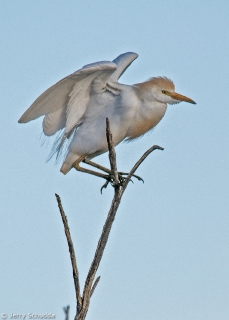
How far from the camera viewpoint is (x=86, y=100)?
7492mm

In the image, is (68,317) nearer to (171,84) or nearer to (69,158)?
(69,158)

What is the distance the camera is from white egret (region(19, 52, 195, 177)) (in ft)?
23.7

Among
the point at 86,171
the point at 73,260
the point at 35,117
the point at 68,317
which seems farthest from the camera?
the point at 86,171

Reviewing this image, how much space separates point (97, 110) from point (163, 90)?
80 cm

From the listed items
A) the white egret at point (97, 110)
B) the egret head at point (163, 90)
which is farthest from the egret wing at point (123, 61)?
the egret head at point (163, 90)

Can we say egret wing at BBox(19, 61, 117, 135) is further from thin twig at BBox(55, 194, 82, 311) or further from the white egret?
thin twig at BBox(55, 194, 82, 311)

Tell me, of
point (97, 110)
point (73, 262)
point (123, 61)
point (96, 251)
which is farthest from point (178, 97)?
point (73, 262)

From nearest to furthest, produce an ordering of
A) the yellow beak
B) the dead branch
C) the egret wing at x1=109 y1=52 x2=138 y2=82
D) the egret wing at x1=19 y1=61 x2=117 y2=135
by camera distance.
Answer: the dead branch, the egret wing at x1=19 y1=61 x2=117 y2=135, the yellow beak, the egret wing at x1=109 y1=52 x2=138 y2=82

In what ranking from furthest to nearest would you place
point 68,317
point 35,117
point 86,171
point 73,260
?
point 86,171
point 35,117
point 73,260
point 68,317

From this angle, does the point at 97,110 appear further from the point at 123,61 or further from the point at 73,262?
the point at 73,262

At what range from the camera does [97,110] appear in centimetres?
757

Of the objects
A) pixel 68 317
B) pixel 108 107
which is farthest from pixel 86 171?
pixel 68 317

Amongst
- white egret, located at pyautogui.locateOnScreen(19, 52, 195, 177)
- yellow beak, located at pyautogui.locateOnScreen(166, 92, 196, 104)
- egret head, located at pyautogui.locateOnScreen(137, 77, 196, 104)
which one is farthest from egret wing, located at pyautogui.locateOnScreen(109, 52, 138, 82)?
yellow beak, located at pyautogui.locateOnScreen(166, 92, 196, 104)

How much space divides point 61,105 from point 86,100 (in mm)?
293
